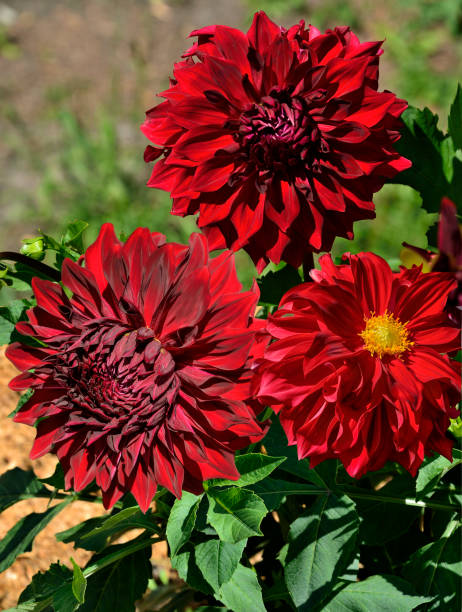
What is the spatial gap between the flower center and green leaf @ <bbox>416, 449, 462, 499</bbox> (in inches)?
15.1

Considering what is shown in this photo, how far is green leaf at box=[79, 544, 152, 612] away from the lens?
3.31ft

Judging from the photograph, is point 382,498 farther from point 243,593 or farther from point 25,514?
point 25,514

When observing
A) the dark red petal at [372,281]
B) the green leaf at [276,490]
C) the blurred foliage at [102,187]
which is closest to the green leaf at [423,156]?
the dark red petal at [372,281]

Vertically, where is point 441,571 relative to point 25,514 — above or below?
below

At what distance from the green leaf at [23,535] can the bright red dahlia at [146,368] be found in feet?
1.00

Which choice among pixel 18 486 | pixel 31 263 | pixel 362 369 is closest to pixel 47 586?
pixel 18 486

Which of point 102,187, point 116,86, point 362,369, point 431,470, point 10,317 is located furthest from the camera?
point 116,86

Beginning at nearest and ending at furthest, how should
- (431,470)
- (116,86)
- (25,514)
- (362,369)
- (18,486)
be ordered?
(362,369) → (431,470) → (18,486) → (25,514) → (116,86)

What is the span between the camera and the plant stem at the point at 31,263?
2.71ft

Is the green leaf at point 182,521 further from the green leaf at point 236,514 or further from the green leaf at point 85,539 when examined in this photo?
the green leaf at point 85,539

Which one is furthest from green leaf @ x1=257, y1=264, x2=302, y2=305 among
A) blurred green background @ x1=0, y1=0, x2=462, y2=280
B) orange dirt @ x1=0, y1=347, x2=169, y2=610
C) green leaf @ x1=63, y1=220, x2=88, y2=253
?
blurred green background @ x1=0, y1=0, x2=462, y2=280

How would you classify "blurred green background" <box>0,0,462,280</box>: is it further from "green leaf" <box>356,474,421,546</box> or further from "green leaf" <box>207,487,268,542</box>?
"green leaf" <box>207,487,268,542</box>

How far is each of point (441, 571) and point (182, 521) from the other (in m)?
0.38

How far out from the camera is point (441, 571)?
37.4 inches
